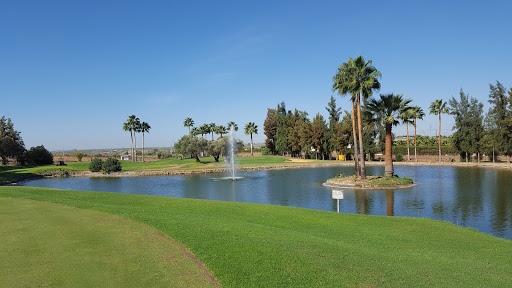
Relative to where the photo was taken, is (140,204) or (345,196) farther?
(345,196)

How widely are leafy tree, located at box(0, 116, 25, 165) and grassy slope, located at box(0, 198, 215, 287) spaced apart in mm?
70768

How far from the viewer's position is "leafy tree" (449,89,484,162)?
62.4 m

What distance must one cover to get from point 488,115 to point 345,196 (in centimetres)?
4605

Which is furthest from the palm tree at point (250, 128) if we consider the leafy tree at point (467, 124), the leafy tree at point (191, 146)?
the leafy tree at point (467, 124)

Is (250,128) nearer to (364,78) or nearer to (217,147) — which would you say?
(217,147)

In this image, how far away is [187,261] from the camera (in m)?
7.46

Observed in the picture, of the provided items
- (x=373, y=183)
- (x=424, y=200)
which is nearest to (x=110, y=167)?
(x=373, y=183)

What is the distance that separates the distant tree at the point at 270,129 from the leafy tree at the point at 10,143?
64726 millimetres

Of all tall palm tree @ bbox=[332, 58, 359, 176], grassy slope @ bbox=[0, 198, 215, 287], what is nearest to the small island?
tall palm tree @ bbox=[332, 58, 359, 176]

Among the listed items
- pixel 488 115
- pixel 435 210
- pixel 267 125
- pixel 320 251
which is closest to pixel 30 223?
pixel 320 251

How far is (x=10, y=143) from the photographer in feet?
227

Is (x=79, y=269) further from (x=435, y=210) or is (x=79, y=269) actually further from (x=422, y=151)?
(x=422, y=151)

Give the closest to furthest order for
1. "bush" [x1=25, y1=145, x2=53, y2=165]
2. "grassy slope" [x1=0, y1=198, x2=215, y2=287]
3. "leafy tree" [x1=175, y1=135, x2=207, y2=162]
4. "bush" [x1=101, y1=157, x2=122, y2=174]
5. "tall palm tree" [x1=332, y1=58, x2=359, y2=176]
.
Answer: "grassy slope" [x1=0, y1=198, x2=215, y2=287], "tall palm tree" [x1=332, y1=58, x2=359, y2=176], "bush" [x1=101, y1=157, x2=122, y2=174], "leafy tree" [x1=175, y1=135, x2=207, y2=162], "bush" [x1=25, y1=145, x2=53, y2=165]

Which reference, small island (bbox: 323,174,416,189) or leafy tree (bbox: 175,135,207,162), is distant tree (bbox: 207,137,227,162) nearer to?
leafy tree (bbox: 175,135,207,162)
